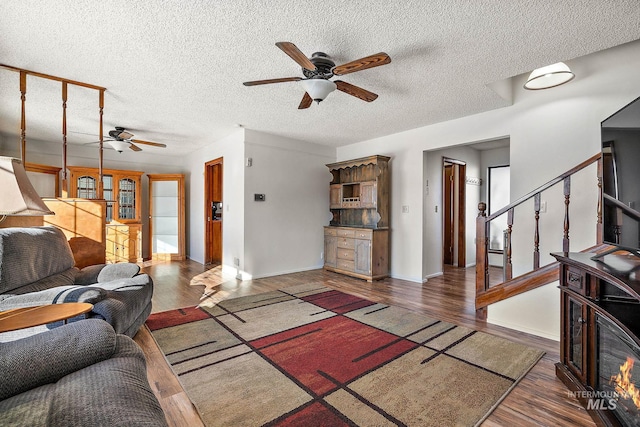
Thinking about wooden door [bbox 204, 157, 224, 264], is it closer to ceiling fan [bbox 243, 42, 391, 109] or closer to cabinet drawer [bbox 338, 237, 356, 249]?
cabinet drawer [bbox 338, 237, 356, 249]

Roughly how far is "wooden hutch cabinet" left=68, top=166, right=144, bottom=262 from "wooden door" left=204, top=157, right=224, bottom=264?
4.82 feet

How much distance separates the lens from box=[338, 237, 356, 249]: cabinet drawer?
5.16 m

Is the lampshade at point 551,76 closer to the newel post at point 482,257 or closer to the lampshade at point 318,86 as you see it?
the newel post at point 482,257

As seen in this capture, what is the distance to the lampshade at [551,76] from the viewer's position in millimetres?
2848

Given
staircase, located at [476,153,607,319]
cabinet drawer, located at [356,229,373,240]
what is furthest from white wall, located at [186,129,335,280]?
staircase, located at [476,153,607,319]

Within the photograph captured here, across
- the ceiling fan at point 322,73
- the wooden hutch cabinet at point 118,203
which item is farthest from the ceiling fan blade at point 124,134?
the ceiling fan at point 322,73

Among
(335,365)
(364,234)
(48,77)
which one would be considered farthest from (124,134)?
(335,365)

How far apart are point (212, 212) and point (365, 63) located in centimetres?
497

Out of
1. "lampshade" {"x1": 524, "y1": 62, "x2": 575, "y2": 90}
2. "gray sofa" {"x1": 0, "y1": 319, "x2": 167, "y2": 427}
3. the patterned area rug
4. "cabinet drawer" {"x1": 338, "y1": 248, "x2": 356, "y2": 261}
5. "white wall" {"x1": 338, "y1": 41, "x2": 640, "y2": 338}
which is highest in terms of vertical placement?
"lampshade" {"x1": 524, "y1": 62, "x2": 575, "y2": 90}

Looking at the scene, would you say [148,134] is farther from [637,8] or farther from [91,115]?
[637,8]

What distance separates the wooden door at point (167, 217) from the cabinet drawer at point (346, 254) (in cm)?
370

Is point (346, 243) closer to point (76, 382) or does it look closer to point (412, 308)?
point (412, 308)

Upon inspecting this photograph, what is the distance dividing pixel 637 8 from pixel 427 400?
2793 mm

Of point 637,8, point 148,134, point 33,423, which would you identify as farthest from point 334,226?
point 33,423
